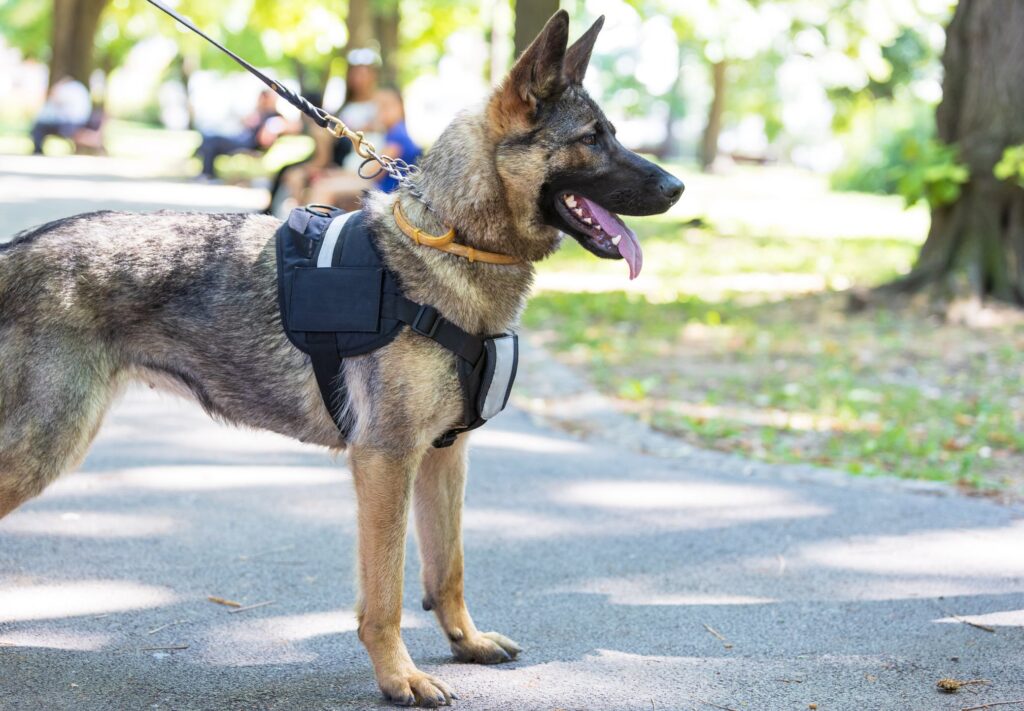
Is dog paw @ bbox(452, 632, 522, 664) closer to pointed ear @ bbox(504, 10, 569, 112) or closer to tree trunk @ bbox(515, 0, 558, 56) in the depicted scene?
pointed ear @ bbox(504, 10, 569, 112)

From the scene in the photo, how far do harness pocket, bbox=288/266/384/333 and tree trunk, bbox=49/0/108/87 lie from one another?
3071cm

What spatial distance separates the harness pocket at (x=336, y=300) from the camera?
12.2 ft

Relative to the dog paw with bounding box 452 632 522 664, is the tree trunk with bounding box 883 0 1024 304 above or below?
above

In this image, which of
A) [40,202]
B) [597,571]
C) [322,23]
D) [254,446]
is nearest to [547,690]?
[597,571]

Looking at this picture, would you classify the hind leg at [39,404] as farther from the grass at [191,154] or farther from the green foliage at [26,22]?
the green foliage at [26,22]

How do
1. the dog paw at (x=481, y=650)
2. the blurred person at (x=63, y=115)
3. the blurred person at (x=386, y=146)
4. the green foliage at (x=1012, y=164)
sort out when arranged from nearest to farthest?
the dog paw at (x=481, y=650) < the green foliage at (x=1012, y=164) < the blurred person at (x=386, y=146) < the blurred person at (x=63, y=115)

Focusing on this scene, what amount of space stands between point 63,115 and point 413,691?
28884 mm

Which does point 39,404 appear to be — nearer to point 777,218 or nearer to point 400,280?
point 400,280

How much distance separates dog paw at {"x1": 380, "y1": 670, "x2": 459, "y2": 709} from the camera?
3.66m

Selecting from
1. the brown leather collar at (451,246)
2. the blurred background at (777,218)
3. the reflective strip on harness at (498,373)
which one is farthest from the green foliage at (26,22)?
the reflective strip on harness at (498,373)

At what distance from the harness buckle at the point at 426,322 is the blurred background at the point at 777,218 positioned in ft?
2.61

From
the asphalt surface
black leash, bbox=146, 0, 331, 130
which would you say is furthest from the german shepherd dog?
black leash, bbox=146, 0, 331, 130

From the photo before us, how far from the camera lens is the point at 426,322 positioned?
12.1ft

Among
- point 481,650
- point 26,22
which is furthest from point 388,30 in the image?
point 481,650
